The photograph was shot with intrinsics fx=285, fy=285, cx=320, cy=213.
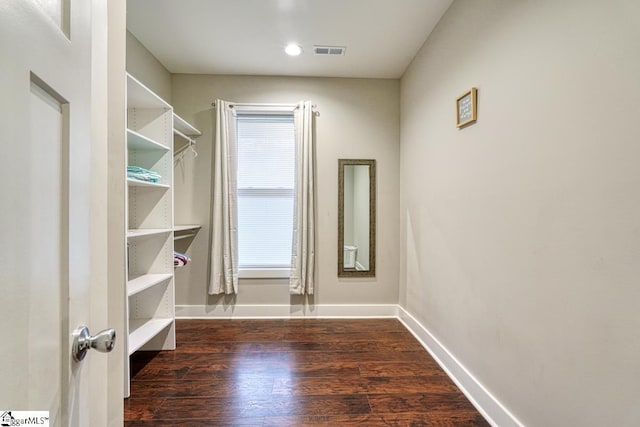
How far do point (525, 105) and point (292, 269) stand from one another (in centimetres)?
238

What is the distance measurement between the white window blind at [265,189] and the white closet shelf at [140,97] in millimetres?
955

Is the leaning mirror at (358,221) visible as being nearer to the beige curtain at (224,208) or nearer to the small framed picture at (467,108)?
the beige curtain at (224,208)

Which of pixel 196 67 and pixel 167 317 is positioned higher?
pixel 196 67

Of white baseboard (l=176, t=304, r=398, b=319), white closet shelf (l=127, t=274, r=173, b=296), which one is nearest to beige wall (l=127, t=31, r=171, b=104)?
white closet shelf (l=127, t=274, r=173, b=296)

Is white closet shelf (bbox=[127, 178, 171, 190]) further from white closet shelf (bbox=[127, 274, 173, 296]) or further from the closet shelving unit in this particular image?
white closet shelf (bbox=[127, 274, 173, 296])

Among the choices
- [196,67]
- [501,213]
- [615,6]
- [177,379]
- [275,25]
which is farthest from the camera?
[196,67]

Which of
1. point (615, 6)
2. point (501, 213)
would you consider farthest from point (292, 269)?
point (615, 6)

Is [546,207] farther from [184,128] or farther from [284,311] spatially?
[184,128]

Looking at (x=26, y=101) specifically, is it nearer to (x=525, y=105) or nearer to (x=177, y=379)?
(x=525, y=105)

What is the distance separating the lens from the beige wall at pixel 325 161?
3.05 metres

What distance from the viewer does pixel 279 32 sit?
2.33 m

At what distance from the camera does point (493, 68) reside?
1.59 meters

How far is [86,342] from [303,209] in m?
2.42

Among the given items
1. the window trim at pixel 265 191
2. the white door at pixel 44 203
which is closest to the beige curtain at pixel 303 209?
the window trim at pixel 265 191
